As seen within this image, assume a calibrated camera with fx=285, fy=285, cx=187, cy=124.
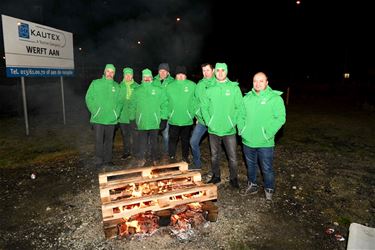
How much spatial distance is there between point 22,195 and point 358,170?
713cm

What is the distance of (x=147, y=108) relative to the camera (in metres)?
6.07

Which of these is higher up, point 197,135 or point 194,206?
point 197,135

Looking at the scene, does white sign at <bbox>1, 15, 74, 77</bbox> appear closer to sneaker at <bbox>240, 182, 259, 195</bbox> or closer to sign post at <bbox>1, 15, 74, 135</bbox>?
sign post at <bbox>1, 15, 74, 135</bbox>

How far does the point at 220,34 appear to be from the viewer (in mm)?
41906

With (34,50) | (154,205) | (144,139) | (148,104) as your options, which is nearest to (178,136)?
(144,139)

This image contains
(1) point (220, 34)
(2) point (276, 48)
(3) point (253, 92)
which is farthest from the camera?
(2) point (276, 48)

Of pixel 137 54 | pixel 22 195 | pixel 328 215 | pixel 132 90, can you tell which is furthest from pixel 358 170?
pixel 137 54

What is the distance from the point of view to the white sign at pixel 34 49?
843cm

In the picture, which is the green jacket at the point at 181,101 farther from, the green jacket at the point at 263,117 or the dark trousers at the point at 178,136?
the green jacket at the point at 263,117

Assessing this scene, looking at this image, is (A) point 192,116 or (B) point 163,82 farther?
(B) point 163,82

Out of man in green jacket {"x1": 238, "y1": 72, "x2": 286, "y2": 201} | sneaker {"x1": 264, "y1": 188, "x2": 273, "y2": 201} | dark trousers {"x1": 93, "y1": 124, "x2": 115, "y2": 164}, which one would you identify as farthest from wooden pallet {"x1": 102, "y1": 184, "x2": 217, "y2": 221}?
dark trousers {"x1": 93, "y1": 124, "x2": 115, "y2": 164}

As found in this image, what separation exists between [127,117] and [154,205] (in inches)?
135

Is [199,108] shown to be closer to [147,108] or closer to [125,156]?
[147,108]

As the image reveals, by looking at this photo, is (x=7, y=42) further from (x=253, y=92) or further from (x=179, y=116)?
(x=253, y=92)
